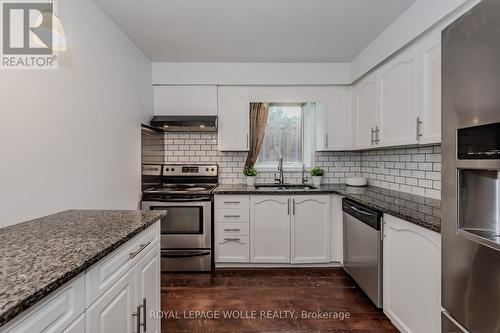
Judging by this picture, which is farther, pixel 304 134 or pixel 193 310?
pixel 304 134

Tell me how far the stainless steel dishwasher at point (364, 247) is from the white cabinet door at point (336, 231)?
0.50ft

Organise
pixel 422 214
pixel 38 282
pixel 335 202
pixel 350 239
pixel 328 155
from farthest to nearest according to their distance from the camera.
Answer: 1. pixel 328 155
2. pixel 335 202
3. pixel 350 239
4. pixel 422 214
5. pixel 38 282

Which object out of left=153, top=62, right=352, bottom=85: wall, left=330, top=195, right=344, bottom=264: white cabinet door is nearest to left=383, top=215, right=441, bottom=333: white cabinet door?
left=330, top=195, right=344, bottom=264: white cabinet door

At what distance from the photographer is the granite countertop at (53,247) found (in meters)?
0.72

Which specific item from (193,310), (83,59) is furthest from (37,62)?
(193,310)

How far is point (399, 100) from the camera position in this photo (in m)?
2.24

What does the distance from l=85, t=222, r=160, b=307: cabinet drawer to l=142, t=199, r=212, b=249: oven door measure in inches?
54.9

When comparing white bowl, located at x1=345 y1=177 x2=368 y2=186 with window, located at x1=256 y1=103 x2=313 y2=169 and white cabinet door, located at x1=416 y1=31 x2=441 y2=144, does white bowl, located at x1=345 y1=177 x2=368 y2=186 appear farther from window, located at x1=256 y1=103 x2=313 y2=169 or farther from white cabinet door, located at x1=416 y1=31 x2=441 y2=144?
white cabinet door, located at x1=416 y1=31 x2=441 y2=144

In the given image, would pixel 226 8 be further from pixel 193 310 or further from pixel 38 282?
pixel 193 310

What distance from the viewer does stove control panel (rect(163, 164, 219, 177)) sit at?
137 inches

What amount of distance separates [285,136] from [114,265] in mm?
2924

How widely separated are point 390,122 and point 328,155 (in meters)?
1.23

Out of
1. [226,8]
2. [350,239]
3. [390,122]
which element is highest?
[226,8]

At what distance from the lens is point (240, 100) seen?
10.9 ft
